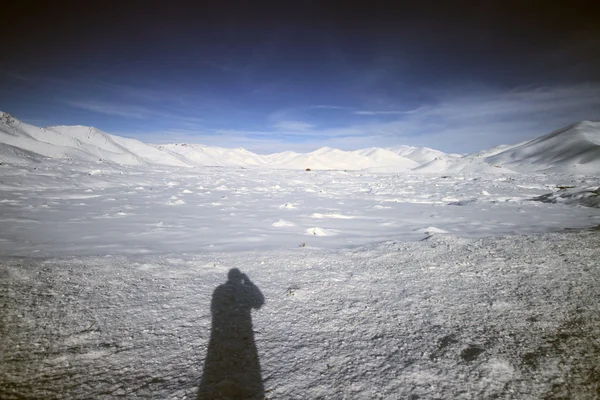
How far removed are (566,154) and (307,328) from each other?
8404 centimetres

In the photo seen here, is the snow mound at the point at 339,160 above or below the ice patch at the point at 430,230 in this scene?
above

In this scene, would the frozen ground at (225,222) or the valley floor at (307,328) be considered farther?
the frozen ground at (225,222)

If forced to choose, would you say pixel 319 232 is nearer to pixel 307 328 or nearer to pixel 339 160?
pixel 307 328

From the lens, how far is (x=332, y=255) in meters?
5.03

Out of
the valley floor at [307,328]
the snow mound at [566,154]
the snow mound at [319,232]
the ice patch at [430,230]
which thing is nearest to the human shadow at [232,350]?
the valley floor at [307,328]

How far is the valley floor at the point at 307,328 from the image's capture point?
205cm

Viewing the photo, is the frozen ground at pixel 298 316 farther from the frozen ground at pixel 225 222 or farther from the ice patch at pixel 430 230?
the ice patch at pixel 430 230

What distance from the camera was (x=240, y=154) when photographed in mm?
90000

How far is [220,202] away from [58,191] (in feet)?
25.3

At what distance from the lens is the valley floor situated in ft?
6.72

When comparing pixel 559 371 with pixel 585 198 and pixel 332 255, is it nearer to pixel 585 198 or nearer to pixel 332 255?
pixel 332 255

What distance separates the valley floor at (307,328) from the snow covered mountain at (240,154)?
25.5 m

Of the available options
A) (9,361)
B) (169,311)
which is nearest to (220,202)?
(169,311)

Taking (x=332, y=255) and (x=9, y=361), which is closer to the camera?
(x=9, y=361)
